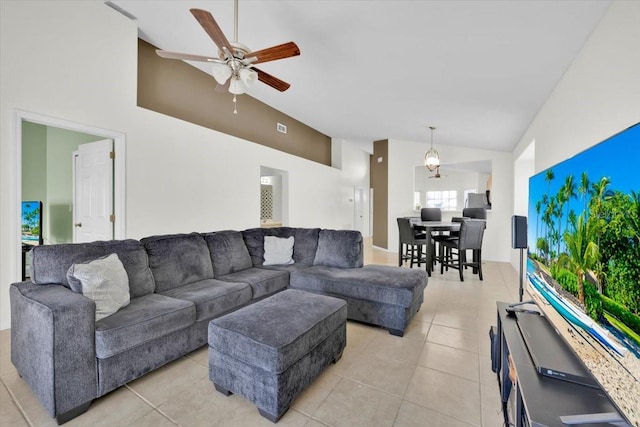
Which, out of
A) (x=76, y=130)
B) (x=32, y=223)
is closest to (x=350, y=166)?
(x=76, y=130)

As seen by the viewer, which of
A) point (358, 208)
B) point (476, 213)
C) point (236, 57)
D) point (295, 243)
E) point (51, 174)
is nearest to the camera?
point (236, 57)

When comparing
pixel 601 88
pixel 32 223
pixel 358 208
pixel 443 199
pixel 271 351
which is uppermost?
pixel 601 88

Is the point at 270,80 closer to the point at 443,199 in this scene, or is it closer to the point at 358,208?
the point at 358,208

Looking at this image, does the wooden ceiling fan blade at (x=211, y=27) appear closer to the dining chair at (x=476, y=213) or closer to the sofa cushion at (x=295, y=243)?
the sofa cushion at (x=295, y=243)

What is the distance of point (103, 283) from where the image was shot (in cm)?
181

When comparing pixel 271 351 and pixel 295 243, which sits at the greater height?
pixel 295 243

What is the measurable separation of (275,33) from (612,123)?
3064mm

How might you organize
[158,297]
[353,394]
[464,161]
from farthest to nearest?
1. [464,161]
2. [158,297]
3. [353,394]

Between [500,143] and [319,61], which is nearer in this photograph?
[319,61]

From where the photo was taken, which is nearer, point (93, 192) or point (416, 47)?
point (416, 47)

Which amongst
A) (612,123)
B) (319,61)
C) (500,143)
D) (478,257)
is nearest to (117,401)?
(612,123)

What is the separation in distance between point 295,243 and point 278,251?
0.28 metres

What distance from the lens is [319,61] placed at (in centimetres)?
351

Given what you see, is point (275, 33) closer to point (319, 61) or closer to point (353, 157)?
point (319, 61)
